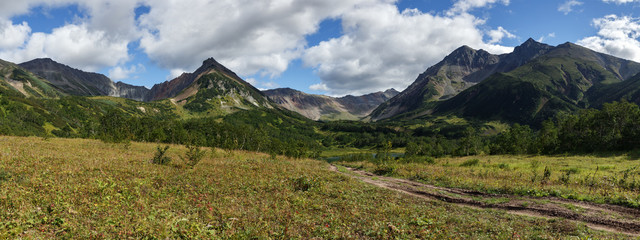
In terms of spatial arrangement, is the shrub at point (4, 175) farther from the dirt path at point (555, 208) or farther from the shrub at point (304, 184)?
the dirt path at point (555, 208)

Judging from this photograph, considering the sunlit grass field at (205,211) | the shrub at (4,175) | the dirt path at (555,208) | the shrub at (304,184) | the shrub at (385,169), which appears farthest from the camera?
the shrub at (385,169)

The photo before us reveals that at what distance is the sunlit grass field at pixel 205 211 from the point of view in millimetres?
11727

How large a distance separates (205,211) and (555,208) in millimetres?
25386

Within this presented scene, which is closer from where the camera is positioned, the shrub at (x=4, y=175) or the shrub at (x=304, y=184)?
the shrub at (x=4, y=175)

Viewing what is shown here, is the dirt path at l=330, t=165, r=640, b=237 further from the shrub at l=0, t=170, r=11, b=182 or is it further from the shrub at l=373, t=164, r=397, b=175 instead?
the shrub at l=0, t=170, r=11, b=182

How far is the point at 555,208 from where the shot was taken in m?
20.6

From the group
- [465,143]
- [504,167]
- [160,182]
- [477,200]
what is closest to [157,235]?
[160,182]

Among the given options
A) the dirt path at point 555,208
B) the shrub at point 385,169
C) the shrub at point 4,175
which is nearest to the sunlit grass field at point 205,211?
the shrub at point 4,175

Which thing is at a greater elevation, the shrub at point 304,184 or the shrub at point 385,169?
the shrub at point 304,184

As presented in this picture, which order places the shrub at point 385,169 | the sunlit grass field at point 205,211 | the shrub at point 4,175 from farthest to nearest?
the shrub at point 385,169, the shrub at point 4,175, the sunlit grass field at point 205,211

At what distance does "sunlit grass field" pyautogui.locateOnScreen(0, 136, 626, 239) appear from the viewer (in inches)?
462

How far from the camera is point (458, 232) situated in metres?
14.8

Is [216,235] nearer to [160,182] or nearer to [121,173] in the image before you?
[160,182]

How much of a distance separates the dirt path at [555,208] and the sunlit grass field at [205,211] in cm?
227
